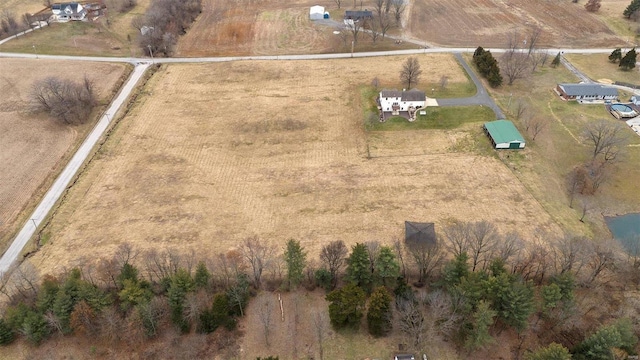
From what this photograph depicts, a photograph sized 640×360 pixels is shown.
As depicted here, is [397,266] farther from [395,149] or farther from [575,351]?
[395,149]

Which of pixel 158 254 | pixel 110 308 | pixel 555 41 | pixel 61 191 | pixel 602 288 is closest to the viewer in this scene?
pixel 110 308

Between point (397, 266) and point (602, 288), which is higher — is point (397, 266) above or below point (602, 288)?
above

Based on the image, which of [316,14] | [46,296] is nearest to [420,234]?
[46,296]

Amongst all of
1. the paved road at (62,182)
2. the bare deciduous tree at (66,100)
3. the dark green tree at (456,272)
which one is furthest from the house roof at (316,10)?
the dark green tree at (456,272)

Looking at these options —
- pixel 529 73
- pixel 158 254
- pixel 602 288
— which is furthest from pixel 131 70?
pixel 602 288

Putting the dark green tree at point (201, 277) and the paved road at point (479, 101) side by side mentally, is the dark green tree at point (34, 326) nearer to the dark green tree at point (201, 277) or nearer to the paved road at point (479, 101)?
the dark green tree at point (201, 277)

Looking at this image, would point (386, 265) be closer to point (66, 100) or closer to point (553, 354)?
point (553, 354)
